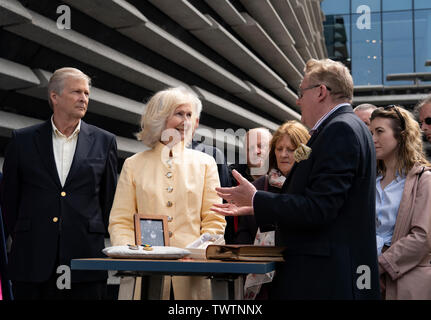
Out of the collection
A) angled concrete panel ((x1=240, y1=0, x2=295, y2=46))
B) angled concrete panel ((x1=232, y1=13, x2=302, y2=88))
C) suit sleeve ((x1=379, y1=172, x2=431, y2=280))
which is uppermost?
angled concrete panel ((x1=240, y1=0, x2=295, y2=46))

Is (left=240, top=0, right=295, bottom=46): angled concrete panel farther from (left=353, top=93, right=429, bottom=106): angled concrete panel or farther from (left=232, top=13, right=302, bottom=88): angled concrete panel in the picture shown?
A: (left=353, top=93, right=429, bottom=106): angled concrete panel

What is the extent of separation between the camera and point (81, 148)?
307 centimetres

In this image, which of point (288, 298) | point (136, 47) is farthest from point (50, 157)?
point (136, 47)

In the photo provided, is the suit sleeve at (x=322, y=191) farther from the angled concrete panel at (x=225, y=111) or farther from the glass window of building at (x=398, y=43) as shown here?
the glass window of building at (x=398, y=43)

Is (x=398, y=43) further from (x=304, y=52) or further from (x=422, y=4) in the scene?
(x=304, y=52)

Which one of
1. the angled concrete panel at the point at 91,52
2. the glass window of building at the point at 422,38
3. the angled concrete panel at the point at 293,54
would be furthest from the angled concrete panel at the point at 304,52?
the glass window of building at the point at 422,38

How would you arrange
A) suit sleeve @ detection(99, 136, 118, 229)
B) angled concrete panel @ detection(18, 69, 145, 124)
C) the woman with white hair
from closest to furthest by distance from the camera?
the woman with white hair, suit sleeve @ detection(99, 136, 118, 229), angled concrete panel @ detection(18, 69, 145, 124)

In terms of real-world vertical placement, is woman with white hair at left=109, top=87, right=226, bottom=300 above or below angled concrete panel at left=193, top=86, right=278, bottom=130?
below

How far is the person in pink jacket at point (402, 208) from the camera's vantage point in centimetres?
279

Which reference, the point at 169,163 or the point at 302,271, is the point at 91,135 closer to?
the point at 169,163

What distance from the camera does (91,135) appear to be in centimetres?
316

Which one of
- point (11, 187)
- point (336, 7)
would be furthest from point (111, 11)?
point (336, 7)

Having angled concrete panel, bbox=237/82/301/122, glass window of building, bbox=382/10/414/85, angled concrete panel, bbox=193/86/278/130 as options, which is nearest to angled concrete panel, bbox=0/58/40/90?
angled concrete panel, bbox=193/86/278/130

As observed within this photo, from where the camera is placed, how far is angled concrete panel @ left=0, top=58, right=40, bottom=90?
350cm
